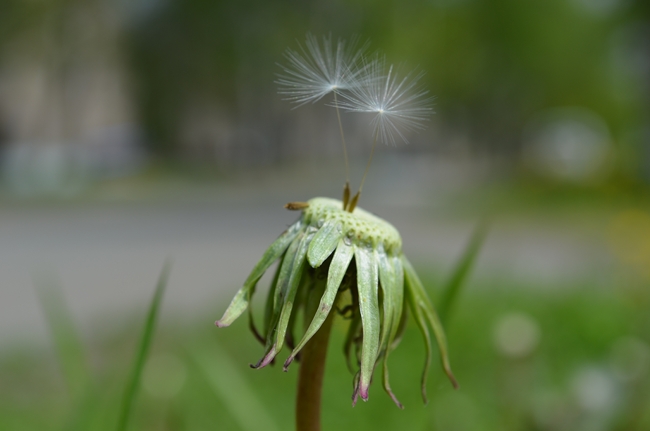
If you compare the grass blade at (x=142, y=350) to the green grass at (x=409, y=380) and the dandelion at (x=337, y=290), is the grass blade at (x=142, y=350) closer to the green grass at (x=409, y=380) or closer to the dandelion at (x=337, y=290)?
the green grass at (x=409, y=380)

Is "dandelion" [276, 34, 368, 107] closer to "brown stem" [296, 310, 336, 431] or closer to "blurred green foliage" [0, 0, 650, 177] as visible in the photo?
"brown stem" [296, 310, 336, 431]

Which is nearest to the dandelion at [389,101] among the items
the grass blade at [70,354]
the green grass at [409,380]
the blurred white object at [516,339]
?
the green grass at [409,380]

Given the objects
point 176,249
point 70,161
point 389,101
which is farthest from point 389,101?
point 70,161

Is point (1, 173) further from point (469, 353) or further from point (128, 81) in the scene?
point (469, 353)

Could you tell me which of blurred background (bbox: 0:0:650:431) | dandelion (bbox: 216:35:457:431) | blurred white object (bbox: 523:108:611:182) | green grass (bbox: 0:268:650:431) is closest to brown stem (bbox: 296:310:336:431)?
dandelion (bbox: 216:35:457:431)

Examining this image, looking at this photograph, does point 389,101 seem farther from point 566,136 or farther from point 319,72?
point 566,136

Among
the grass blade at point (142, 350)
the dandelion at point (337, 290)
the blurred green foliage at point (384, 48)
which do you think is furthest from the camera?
the blurred green foliage at point (384, 48)
